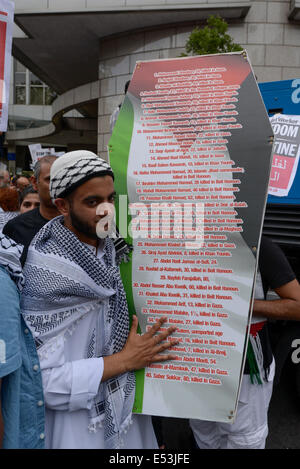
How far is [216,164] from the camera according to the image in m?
1.47

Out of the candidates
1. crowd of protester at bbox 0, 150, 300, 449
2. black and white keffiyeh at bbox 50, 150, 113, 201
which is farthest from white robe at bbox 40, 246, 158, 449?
black and white keffiyeh at bbox 50, 150, 113, 201

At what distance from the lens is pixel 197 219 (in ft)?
4.87

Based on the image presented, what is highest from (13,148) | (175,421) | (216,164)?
(13,148)

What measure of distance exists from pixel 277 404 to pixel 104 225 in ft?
9.25

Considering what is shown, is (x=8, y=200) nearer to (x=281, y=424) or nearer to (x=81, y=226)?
(x=81, y=226)

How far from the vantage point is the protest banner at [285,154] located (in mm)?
2828

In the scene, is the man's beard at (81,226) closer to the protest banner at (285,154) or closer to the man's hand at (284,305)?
the man's hand at (284,305)

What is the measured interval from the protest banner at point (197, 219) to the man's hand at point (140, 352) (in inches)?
1.5

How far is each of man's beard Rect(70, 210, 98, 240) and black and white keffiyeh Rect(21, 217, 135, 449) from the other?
41 mm

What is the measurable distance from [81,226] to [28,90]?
3050 centimetres

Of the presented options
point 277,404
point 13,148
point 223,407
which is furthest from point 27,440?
point 13,148

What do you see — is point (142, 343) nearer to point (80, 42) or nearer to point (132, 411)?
point (132, 411)

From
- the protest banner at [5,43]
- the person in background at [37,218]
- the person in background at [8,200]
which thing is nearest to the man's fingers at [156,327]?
the protest banner at [5,43]

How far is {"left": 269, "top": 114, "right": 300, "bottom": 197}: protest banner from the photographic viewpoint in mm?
2828
